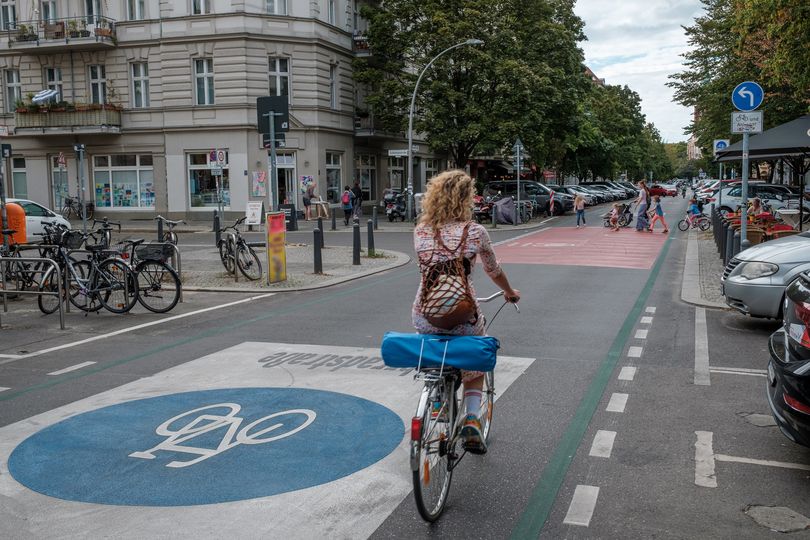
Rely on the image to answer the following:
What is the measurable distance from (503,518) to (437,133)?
34.1 meters

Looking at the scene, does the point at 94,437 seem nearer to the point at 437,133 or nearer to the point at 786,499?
the point at 786,499

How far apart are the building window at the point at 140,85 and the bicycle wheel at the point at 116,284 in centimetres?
2910

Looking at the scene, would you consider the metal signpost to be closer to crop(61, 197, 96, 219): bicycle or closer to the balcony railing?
the balcony railing

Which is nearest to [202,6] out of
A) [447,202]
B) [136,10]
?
[136,10]

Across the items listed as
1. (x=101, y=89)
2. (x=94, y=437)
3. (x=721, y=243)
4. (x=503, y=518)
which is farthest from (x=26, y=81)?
(x=503, y=518)

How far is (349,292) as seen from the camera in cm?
1361

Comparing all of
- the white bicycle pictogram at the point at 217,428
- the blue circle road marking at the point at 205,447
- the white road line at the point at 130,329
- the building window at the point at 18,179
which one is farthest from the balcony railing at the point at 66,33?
the white bicycle pictogram at the point at 217,428

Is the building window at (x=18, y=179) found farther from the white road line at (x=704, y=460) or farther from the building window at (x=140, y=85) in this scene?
the white road line at (x=704, y=460)

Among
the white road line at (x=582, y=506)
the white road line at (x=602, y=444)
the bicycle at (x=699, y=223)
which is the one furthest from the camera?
the bicycle at (x=699, y=223)

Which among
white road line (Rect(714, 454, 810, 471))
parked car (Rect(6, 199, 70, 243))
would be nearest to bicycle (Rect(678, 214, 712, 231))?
parked car (Rect(6, 199, 70, 243))

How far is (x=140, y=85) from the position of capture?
37938 millimetres

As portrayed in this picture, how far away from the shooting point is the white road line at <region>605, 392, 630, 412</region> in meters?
6.17

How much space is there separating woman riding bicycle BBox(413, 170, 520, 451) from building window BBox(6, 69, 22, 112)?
136ft

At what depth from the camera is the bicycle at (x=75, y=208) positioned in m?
38.2
